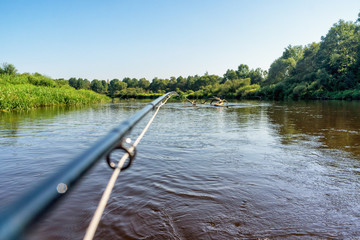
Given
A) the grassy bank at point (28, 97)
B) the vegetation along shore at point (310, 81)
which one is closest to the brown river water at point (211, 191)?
the grassy bank at point (28, 97)

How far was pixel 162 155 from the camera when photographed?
6918 mm

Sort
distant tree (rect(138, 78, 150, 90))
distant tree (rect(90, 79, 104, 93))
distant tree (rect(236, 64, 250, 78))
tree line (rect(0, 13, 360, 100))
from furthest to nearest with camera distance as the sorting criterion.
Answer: distant tree (rect(90, 79, 104, 93))
distant tree (rect(138, 78, 150, 90))
distant tree (rect(236, 64, 250, 78))
tree line (rect(0, 13, 360, 100))

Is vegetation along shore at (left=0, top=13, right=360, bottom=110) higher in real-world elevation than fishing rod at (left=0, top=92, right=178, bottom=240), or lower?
higher

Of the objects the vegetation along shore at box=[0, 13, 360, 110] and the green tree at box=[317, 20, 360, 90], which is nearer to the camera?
the vegetation along shore at box=[0, 13, 360, 110]

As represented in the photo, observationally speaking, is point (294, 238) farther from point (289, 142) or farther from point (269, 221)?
point (289, 142)

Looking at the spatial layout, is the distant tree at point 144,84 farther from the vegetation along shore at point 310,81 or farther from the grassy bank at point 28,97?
the grassy bank at point 28,97

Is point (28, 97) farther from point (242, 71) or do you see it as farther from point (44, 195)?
point (242, 71)

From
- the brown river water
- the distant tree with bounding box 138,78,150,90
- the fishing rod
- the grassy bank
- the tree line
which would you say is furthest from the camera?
the distant tree with bounding box 138,78,150,90

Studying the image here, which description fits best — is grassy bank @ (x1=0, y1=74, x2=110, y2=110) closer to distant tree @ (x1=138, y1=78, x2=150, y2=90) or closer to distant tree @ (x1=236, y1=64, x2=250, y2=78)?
distant tree @ (x1=236, y1=64, x2=250, y2=78)

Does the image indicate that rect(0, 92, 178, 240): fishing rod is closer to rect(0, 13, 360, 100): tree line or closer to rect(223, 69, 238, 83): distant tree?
rect(0, 13, 360, 100): tree line

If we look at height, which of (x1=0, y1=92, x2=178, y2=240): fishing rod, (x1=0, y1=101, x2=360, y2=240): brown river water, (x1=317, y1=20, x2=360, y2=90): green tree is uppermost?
(x1=317, y1=20, x2=360, y2=90): green tree

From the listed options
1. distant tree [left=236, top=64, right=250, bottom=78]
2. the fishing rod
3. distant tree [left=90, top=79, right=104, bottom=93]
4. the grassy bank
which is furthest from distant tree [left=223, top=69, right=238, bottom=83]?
the fishing rod

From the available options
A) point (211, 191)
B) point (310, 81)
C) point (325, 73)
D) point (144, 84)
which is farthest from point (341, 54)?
point (144, 84)

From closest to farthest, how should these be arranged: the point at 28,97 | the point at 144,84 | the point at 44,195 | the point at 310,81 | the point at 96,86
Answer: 1. the point at 44,195
2. the point at 28,97
3. the point at 310,81
4. the point at 144,84
5. the point at 96,86
